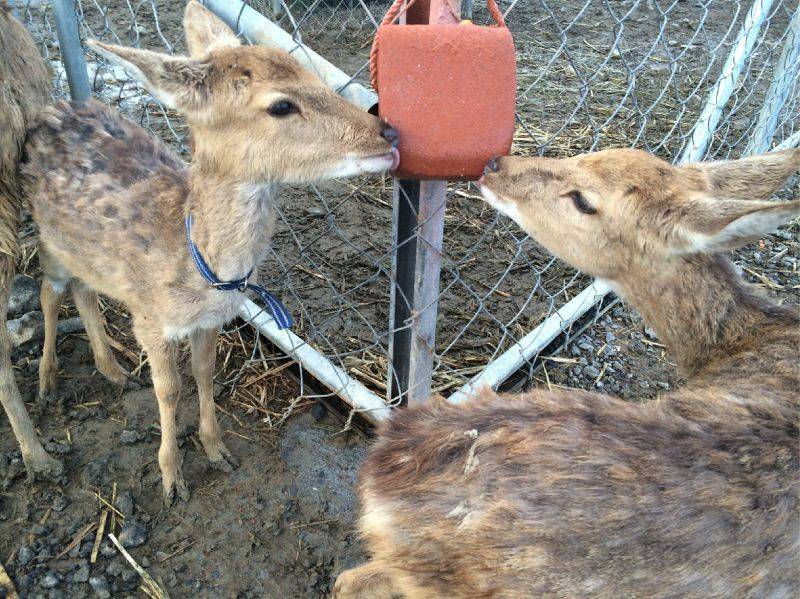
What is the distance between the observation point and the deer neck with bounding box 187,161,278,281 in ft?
8.38

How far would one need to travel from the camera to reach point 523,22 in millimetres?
7941

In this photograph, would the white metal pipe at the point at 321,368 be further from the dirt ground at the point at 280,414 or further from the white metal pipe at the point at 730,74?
the white metal pipe at the point at 730,74

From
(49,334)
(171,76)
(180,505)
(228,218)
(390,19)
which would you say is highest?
(390,19)

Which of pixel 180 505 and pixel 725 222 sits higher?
pixel 725 222

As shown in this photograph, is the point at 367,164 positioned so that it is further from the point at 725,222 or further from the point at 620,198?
the point at 725,222

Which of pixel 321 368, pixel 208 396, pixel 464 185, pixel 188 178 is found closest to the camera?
pixel 188 178

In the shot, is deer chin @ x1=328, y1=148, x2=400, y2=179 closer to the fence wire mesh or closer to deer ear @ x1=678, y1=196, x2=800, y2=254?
the fence wire mesh

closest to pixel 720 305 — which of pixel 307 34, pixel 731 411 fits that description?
Result: pixel 731 411

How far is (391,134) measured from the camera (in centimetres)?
192

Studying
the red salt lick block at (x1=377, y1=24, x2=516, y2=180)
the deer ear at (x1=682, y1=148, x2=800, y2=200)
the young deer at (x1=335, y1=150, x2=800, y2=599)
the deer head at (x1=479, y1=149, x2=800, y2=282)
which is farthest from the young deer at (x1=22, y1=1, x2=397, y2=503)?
the deer ear at (x1=682, y1=148, x2=800, y2=200)

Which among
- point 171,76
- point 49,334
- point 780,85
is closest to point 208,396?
point 49,334

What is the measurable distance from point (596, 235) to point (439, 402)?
1067mm

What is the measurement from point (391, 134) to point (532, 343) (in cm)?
184

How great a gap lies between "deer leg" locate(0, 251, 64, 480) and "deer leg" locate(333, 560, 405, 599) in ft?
5.15
